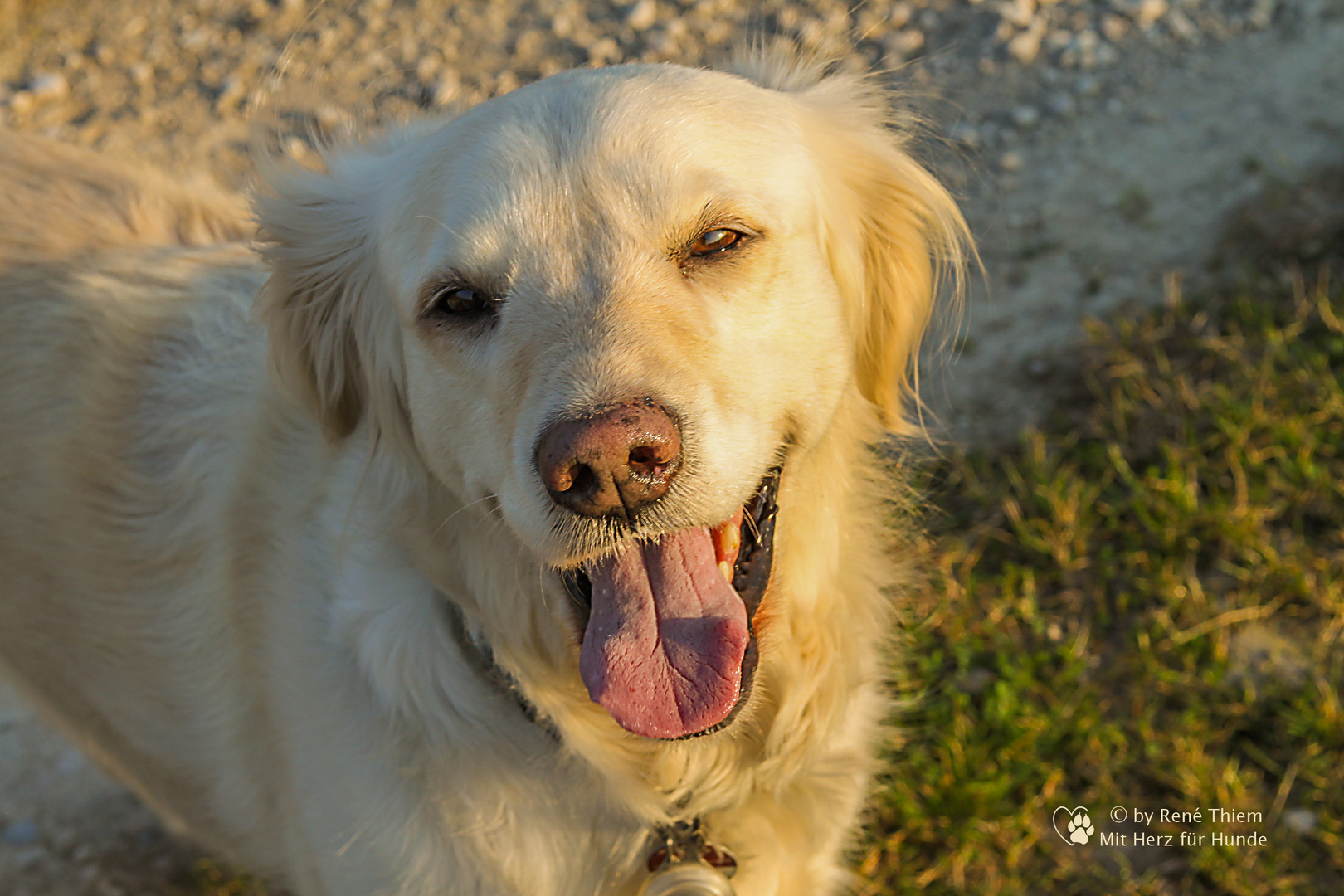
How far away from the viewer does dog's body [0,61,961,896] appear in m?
1.88

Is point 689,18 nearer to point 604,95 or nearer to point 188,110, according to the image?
point 188,110

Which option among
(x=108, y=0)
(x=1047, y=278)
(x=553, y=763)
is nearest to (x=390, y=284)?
(x=553, y=763)

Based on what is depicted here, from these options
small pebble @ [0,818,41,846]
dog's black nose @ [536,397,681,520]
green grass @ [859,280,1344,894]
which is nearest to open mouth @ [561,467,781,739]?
dog's black nose @ [536,397,681,520]

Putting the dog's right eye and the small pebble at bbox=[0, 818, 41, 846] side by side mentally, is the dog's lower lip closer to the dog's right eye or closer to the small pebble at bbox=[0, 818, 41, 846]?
the dog's right eye

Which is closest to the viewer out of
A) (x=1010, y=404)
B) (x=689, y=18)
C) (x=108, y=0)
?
(x=1010, y=404)

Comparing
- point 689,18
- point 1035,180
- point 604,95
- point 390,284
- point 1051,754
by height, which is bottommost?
point 1051,754

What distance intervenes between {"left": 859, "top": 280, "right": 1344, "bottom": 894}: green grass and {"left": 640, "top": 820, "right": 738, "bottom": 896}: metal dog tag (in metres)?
0.92

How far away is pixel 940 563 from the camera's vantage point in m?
3.46

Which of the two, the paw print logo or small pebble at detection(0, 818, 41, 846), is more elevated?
small pebble at detection(0, 818, 41, 846)

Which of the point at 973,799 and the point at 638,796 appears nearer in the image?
the point at 638,796

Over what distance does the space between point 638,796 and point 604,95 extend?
4.41 ft

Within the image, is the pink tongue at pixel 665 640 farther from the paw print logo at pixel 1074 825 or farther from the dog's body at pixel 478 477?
the paw print logo at pixel 1074 825

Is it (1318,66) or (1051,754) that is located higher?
(1318,66)

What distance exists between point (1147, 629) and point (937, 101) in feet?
8.75
